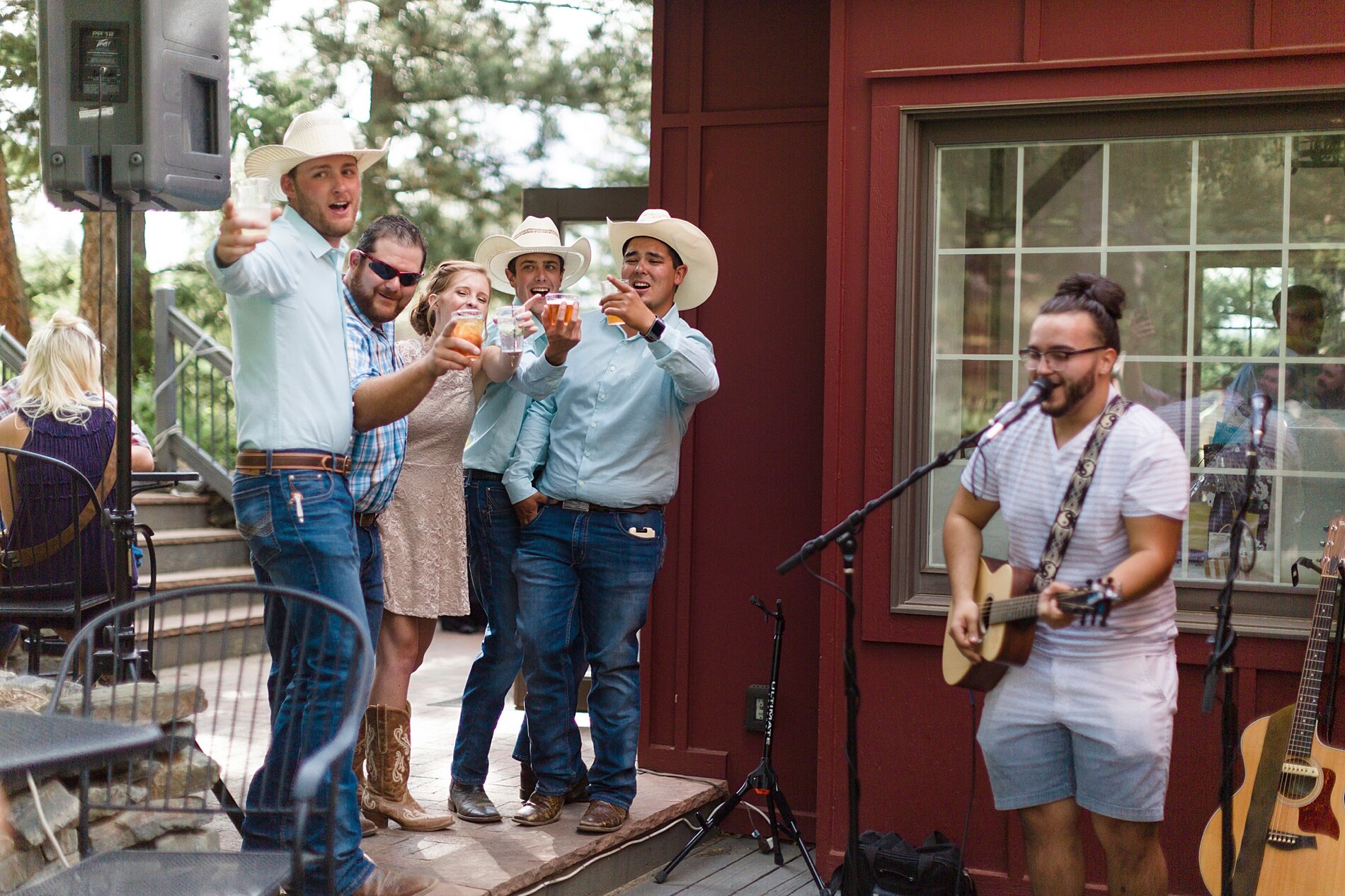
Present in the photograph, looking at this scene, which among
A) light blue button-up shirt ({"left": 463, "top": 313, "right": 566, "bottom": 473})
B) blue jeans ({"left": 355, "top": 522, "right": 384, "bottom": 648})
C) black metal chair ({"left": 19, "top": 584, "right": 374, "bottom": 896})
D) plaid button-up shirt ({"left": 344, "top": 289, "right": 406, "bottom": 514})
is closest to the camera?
black metal chair ({"left": 19, "top": 584, "right": 374, "bottom": 896})

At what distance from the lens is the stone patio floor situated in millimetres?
3555

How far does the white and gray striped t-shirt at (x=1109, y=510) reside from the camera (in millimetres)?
2816

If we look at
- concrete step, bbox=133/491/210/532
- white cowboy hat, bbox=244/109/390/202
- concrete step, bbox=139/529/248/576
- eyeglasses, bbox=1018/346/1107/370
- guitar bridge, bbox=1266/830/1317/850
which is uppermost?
white cowboy hat, bbox=244/109/390/202

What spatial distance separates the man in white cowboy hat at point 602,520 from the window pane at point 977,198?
877mm

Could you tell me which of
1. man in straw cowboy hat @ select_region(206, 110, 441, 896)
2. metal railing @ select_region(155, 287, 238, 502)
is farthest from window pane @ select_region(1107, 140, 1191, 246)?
metal railing @ select_region(155, 287, 238, 502)

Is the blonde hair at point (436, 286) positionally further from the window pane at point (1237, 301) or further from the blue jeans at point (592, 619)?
the window pane at point (1237, 301)

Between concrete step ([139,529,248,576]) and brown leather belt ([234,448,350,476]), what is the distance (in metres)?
5.75

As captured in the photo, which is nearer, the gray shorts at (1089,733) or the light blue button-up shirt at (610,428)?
the gray shorts at (1089,733)

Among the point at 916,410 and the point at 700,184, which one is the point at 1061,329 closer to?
the point at 916,410

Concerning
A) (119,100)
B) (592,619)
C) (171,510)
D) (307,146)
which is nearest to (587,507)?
(592,619)

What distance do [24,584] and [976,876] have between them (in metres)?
3.55

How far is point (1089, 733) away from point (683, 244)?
2078mm

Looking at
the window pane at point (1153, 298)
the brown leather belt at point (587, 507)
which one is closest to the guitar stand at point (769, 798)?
the brown leather belt at point (587, 507)

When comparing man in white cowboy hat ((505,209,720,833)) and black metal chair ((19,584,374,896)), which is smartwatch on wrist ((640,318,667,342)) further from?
black metal chair ((19,584,374,896))
